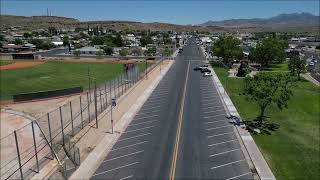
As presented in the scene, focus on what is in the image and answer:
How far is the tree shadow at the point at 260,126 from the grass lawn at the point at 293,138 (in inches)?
32.0

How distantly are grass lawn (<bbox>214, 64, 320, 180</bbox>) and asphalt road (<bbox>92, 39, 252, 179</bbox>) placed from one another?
3001 mm

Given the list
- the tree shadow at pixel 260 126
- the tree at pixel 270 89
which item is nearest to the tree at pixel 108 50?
the tree shadow at pixel 260 126

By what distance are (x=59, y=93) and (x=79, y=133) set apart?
77.2 feet

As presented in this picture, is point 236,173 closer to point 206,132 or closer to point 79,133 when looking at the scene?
point 206,132

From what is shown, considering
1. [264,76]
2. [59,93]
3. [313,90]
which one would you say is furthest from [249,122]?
[59,93]

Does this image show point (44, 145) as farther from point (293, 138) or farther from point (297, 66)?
point (297, 66)

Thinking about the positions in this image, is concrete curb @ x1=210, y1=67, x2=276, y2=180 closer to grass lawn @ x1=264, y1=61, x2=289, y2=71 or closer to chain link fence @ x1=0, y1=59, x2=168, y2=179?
chain link fence @ x1=0, y1=59, x2=168, y2=179

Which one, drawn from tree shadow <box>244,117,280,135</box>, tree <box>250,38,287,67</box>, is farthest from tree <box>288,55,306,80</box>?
tree shadow <box>244,117,280,135</box>

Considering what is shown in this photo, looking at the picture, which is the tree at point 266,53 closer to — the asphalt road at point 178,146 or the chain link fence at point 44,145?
the asphalt road at point 178,146

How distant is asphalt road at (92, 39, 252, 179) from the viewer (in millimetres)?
29859

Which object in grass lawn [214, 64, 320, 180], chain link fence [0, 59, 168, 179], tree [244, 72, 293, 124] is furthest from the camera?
tree [244, 72, 293, 124]

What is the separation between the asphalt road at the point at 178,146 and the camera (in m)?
29.9

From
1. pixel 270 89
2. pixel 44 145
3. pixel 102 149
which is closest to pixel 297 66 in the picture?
pixel 270 89

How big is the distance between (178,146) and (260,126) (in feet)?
40.5
